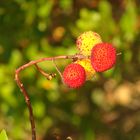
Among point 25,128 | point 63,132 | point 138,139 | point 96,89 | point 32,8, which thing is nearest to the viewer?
point 32,8

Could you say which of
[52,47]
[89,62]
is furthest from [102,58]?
[52,47]

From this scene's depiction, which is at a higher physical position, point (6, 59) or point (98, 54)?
point (6, 59)

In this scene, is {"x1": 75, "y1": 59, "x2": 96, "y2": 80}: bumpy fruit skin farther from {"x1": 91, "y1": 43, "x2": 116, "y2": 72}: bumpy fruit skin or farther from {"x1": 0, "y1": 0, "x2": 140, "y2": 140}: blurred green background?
{"x1": 0, "y1": 0, "x2": 140, "y2": 140}: blurred green background

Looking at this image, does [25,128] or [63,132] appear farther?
[63,132]

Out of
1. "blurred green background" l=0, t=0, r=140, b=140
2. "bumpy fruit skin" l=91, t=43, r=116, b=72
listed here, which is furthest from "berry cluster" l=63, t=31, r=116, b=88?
"blurred green background" l=0, t=0, r=140, b=140

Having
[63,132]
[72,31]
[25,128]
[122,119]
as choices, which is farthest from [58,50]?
[122,119]

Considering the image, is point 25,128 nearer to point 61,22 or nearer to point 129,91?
point 61,22

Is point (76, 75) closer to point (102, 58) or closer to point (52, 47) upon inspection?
point (102, 58)
